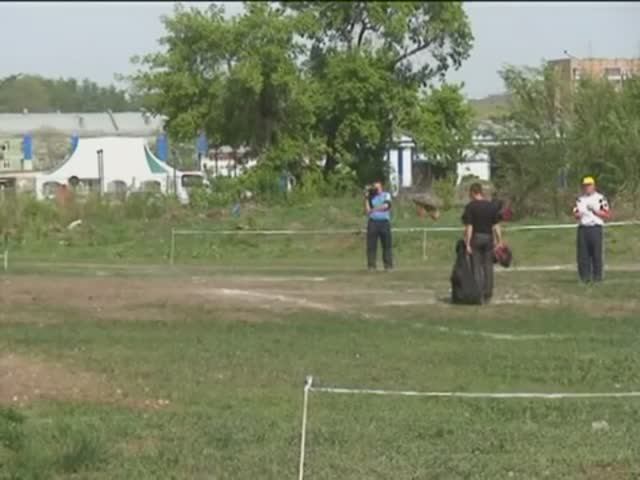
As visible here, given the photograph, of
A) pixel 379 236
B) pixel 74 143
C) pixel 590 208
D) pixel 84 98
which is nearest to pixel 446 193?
pixel 379 236

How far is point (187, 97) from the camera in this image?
2280 inches

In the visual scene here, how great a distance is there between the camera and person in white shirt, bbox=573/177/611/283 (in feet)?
75.2

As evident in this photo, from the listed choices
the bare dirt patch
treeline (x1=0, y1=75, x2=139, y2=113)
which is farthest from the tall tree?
the bare dirt patch

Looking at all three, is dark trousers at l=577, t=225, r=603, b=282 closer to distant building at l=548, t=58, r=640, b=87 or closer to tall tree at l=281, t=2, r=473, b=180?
distant building at l=548, t=58, r=640, b=87

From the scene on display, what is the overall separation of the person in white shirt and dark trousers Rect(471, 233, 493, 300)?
9.27 feet

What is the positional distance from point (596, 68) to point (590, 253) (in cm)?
2916

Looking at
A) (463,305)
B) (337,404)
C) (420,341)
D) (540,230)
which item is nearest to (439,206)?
(540,230)

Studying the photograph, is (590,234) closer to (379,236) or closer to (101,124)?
(379,236)

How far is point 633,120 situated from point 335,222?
340 inches

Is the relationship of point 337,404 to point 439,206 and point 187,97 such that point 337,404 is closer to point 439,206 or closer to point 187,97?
point 439,206

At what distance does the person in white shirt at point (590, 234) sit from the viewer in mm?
22906

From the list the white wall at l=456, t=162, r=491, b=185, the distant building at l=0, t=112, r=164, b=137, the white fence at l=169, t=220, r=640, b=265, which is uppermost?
the distant building at l=0, t=112, r=164, b=137

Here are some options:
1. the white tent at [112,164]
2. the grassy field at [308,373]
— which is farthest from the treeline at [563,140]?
the white tent at [112,164]

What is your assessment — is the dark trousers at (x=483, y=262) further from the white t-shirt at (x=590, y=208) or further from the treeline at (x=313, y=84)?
the treeline at (x=313, y=84)
